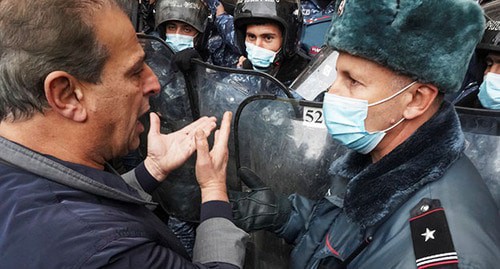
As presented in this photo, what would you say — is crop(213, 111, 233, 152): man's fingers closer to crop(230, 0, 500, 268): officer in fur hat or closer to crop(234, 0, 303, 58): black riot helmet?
crop(230, 0, 500, 268): officer in fur hat

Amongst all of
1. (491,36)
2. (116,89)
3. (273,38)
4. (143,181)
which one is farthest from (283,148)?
(491,36)

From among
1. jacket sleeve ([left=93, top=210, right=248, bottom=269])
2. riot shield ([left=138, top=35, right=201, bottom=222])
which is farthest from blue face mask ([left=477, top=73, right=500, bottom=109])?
jacket sleeve ([left=93, top=210, right=248, bottom=269])

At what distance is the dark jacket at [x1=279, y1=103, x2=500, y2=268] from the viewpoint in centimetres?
113

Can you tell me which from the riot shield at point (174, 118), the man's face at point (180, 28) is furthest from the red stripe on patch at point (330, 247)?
the man's face at point (180, 28)

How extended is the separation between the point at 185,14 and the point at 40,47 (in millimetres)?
2541

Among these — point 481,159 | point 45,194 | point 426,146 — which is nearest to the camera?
point 45,194

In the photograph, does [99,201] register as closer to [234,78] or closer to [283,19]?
[234,78]

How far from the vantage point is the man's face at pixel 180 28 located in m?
3.55

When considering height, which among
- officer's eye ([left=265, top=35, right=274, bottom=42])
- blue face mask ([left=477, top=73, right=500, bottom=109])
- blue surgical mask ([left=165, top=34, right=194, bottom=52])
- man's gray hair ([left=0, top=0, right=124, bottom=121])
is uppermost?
man's gray hair ([left=0, top=0, right=124, bottom=121])

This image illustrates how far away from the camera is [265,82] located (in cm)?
183

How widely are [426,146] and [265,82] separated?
2.49ft

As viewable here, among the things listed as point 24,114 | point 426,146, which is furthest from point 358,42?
point 24,114

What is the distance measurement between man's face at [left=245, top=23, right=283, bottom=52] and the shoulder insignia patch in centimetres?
205

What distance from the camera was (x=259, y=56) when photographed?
301 cm
